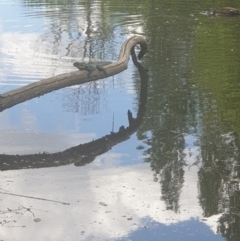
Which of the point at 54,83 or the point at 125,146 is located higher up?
the point at 54,83

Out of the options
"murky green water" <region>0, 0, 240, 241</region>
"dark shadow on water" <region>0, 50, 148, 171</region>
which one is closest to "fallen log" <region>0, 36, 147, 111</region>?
"murky green water" <region>0, 0, 240, 241</region>

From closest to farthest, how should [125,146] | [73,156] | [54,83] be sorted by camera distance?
[73,156], [125,146], [54,83]

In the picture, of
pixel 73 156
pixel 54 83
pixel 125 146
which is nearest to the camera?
pixel 73 156

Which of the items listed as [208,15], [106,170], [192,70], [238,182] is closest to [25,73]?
[192,70]

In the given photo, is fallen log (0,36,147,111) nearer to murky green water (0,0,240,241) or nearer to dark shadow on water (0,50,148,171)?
murky green water (0,0,240,241)

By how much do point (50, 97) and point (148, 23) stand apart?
8.94 meters

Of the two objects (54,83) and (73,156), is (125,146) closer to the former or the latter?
(73,156)

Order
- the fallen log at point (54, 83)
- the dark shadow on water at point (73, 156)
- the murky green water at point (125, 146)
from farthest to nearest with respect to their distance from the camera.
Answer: the fallen log at point (54, 83)
the dark shadow on water at point (73, 156)
the murky green water at point (125, 146)

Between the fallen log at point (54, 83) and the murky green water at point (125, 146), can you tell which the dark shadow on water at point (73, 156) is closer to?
the murky green water at point (125, 146)

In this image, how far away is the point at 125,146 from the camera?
932 cm

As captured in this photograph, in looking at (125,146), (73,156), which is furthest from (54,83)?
(73,156)

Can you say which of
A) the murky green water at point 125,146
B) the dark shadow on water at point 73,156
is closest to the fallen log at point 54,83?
the murky green water at point 125,146

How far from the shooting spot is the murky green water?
6.98 metres

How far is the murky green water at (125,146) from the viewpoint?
6.98m
